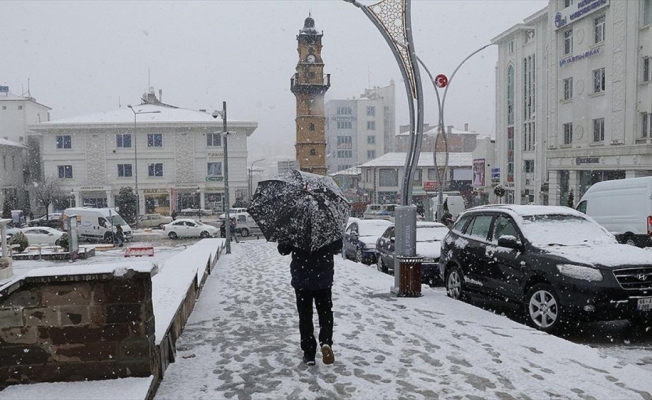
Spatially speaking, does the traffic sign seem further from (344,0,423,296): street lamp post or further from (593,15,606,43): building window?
(344,0,423,296): street lamp post

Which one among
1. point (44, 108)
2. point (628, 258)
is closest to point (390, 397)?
point (628, 258)

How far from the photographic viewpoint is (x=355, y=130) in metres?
105

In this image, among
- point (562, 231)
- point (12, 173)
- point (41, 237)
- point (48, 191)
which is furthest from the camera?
point (12, 173)

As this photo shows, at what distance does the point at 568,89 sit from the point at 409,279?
102ft

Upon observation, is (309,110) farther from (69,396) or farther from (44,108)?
(69,396)

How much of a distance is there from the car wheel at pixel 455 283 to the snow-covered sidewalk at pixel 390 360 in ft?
3.89

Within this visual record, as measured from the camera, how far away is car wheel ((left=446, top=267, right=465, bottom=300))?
899cm

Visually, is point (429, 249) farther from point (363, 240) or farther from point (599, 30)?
point (599, 30)

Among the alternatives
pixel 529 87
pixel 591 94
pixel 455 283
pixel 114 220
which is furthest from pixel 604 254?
pixel 529 87

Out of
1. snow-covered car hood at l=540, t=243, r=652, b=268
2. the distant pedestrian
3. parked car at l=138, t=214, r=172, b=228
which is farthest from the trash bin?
parked car at l=138, t=214, r=172, b=228

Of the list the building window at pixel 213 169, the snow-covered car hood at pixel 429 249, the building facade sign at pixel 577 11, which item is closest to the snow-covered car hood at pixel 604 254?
the snow-covered car hood at pixel 429 249

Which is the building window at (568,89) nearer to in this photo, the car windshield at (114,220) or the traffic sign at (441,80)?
the traffic sign at (441,80)

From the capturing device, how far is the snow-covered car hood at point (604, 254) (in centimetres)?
668

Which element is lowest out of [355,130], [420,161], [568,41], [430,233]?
[430,233]
